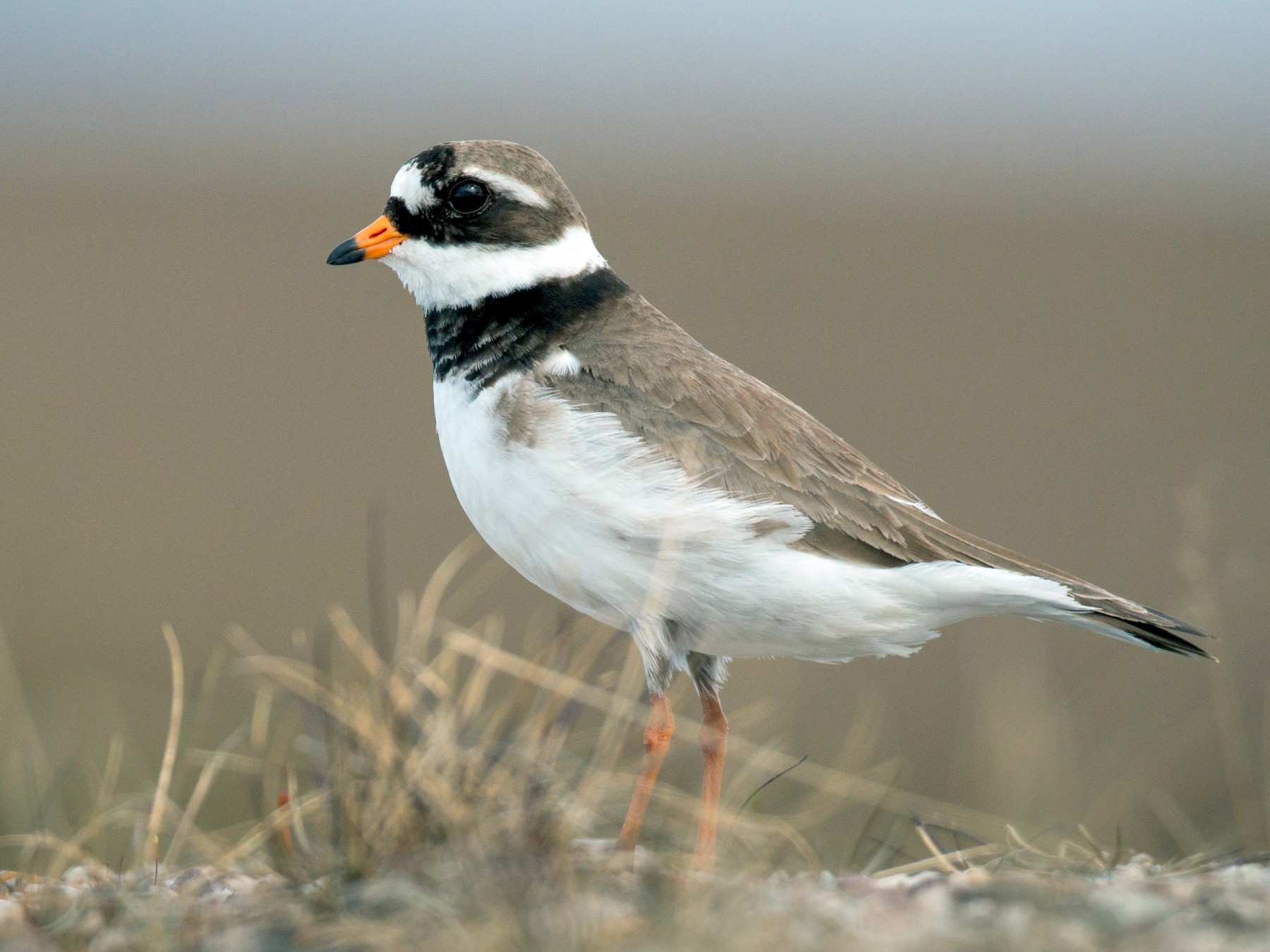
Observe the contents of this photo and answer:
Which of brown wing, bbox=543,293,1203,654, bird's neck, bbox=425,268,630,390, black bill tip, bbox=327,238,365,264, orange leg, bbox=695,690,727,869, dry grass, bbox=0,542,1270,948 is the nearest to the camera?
dry grass, bbox=0,542,1270,948

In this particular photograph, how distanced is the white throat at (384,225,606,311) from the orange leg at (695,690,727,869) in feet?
4.96

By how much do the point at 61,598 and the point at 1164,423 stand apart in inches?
407

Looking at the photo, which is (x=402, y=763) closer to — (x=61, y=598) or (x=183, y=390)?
(x=61, y=598)

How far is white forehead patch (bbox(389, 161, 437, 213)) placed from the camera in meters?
4.21

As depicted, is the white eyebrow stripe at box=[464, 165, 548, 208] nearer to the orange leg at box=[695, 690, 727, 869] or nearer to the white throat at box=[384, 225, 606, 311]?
the white throat at box=[384, 225, 606, 311]

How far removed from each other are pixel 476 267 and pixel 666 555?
122cm

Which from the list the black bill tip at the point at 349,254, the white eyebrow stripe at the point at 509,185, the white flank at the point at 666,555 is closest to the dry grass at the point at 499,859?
the white flank at the point at 666,555

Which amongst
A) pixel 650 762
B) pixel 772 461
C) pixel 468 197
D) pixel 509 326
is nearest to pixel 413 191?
pixel 468 197

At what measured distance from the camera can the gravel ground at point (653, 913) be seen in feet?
8.11

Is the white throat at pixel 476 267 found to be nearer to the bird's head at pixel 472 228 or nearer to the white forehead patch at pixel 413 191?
the bird's head at pixel 472 228

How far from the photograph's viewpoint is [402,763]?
3.07 metres

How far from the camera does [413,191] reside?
4234mm

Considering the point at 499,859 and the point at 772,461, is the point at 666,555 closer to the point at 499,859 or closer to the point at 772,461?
the point at 772,461

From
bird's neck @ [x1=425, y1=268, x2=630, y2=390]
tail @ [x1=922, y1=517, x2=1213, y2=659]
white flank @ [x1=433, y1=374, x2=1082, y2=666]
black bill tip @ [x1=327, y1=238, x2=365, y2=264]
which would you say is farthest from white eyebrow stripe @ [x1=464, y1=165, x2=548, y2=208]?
tail @ [x1=922, y1=517, x2=1213, y2=659]
